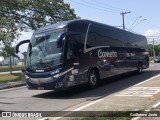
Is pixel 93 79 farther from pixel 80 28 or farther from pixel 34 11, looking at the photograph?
pixel 34 11

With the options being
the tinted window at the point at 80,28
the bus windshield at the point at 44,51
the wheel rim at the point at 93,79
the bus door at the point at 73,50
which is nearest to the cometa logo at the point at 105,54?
the wheel rim at the point at 93,79

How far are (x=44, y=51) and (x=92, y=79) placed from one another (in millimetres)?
3092

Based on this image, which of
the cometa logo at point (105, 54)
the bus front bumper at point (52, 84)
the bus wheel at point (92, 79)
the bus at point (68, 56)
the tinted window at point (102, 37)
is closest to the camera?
the bus front bumper at point (52, 84)

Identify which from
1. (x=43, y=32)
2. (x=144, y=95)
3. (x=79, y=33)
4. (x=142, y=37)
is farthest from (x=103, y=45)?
(x=142, y=37)

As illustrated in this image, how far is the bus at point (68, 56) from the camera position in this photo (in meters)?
14.3

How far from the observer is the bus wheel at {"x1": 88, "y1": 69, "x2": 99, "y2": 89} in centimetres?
1646

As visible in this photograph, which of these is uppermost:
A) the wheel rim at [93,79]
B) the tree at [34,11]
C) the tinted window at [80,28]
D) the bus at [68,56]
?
the tree at [34,11]

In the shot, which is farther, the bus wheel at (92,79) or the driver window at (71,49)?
the bus wheel at (92,79)

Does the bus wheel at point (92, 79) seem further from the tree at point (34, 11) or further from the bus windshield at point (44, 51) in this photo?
the tree at point (34, 11)

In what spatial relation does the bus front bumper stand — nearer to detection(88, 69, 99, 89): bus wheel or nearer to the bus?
the bus

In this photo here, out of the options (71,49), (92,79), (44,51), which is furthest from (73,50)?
(92,79)

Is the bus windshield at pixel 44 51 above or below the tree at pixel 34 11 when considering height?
below

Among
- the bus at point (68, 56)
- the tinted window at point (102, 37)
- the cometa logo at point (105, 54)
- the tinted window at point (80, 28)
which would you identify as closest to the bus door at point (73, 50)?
the bus at point (68, 56)

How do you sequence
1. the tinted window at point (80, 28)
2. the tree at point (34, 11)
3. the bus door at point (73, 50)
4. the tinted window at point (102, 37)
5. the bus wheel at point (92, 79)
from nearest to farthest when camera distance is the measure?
the bus door at point (73, 50) → the tinted window at point (80, 28) → the bus wheel at point (92, 79) → the tinted window at point (102, 37) → the tree at point (34, 11)
